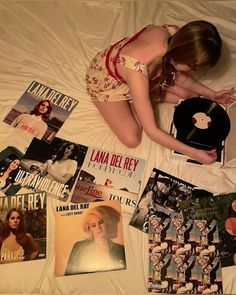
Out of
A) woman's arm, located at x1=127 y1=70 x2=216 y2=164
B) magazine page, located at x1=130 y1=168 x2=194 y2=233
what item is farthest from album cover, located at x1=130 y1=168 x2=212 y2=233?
woman's arm, located at x1=127 y1=70 x2=216 y2=164

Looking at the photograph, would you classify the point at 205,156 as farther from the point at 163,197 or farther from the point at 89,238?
the point at 89,238

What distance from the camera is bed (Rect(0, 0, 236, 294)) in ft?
3.63

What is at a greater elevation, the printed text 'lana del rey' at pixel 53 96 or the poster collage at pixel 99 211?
the printed text 'lana del rey' at pixel 53 96

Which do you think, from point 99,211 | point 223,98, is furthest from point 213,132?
point 99,211

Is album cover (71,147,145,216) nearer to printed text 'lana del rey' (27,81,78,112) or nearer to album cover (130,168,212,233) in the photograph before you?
album cover (130,168,212,233)

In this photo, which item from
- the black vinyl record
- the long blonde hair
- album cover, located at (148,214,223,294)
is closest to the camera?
the long blonde hair

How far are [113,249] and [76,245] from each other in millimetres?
114

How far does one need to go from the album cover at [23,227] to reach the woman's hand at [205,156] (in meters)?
0.51

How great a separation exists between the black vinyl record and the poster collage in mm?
151

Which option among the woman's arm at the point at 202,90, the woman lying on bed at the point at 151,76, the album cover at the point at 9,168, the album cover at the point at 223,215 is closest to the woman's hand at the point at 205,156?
the woman lying on bed at the point at 151,76

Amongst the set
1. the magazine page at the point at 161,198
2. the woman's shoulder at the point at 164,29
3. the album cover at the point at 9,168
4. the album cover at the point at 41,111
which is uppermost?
the woman's shoulder at the point at 164,29

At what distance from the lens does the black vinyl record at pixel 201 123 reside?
3.94 ft

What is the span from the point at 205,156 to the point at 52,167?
0.51 m

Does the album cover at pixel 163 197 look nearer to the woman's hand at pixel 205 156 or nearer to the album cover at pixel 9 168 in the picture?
the woman's hand at pixel 205 156
